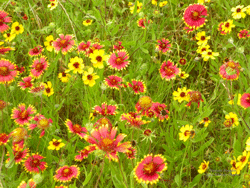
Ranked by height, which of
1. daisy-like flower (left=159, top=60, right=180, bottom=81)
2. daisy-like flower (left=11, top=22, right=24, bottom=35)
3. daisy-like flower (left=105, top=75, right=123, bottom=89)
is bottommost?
daisy-like flower (left=159, top=60, right=180, bottom=81)

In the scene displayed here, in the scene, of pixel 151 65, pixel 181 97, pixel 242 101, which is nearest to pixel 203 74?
pixel 151 65

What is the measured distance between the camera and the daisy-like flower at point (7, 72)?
4.77 ft

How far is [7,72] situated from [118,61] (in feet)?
2.19

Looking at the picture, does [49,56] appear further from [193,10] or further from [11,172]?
[193,10]

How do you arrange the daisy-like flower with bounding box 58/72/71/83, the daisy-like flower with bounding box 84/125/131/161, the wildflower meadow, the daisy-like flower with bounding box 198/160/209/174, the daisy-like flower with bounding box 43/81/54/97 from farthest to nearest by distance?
the daisy-like flower with bounding box 58/72/71/83 → the daisy-like flower with bounding box 43/81/54/97 → the daisy-like flower with bounding box 198/160/209/174 → the wildflower meadow → the daisy-like flower with bounding box 84/125/131/161

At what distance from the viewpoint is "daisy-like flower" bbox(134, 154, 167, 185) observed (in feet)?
2.80

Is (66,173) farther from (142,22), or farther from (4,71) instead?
(142,22)

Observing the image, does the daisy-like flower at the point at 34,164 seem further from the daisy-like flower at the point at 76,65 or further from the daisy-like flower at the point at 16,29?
the daisy-like flower at the point at 16,29

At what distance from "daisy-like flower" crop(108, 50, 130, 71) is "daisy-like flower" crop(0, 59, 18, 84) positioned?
0.58 m

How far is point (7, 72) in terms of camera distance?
4.87ft

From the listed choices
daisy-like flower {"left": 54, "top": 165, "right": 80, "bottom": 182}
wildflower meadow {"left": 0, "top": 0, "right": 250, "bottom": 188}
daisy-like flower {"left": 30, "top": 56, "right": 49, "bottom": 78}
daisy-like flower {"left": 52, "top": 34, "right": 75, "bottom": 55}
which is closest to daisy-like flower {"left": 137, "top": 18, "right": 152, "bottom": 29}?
wildflower meadow {"left": 0, "top": 0, "right": 250, "bottom": 188}

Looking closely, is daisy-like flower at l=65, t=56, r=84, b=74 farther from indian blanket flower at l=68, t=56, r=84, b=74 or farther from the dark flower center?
the dark flower center

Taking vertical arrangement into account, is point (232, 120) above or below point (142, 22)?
below

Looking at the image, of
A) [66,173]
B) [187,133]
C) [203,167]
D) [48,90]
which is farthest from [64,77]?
[203,167]
